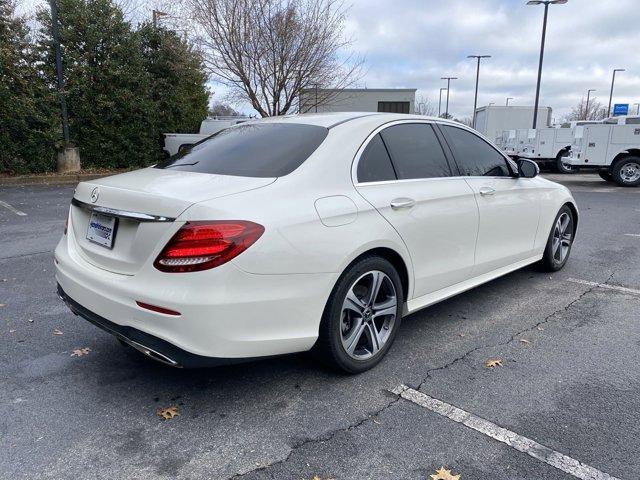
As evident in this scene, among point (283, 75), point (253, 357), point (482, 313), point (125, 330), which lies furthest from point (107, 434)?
point (283, 75)

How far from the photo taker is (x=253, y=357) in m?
2.62

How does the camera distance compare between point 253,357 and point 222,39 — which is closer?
point 253,357

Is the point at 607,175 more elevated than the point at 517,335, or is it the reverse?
the point at 607,175

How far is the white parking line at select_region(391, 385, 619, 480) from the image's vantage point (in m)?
2.36

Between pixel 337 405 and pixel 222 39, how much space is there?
54.0 feet

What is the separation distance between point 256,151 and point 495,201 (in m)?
2.11

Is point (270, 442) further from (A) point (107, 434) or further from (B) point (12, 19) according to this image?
(B) point (12, 19)

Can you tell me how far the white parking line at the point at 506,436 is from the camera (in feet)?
7.73

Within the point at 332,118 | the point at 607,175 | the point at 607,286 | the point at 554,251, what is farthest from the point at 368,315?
the point at 607,175

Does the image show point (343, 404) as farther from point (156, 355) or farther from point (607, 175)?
point (607, 175)

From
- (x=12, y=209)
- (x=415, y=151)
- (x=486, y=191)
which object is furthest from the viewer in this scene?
(x=12, y=209)

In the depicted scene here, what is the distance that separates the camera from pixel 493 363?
3420 mm

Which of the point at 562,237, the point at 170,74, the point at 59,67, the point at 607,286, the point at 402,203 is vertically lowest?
the point at 607,286

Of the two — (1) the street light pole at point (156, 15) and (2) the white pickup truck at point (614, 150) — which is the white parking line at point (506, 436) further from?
(1) the street light pole at point (156, 15)
